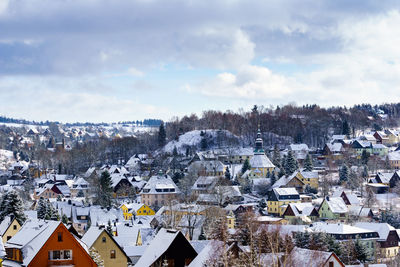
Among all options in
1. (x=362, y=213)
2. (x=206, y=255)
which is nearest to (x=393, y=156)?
(x=362, y=213)

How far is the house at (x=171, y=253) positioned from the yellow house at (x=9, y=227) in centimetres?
1584

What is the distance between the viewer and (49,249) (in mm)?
38875

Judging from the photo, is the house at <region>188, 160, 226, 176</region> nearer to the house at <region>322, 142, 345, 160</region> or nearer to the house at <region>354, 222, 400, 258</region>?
the house at <region>322, 142, 345, 160</region>

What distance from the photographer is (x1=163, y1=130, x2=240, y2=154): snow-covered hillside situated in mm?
158250

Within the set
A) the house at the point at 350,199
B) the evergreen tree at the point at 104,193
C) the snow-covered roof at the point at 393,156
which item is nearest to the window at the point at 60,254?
the evergreen tree at the point at 104,193

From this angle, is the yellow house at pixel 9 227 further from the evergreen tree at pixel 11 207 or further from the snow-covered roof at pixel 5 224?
the evergreen tree at pixel 11 207

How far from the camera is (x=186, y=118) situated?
188 m

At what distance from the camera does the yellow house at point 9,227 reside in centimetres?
5444

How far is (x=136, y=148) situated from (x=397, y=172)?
79736 mm

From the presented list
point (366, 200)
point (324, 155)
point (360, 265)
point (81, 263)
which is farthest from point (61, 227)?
point (324, 155)

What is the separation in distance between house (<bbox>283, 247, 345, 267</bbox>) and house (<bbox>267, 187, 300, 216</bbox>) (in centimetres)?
5492

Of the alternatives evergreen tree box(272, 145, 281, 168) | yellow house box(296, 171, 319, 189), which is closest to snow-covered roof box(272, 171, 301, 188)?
yellow house box(296, 171, 319, 189)

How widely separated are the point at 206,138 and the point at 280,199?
189 ft

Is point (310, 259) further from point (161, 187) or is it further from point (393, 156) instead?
point (393, 156)
